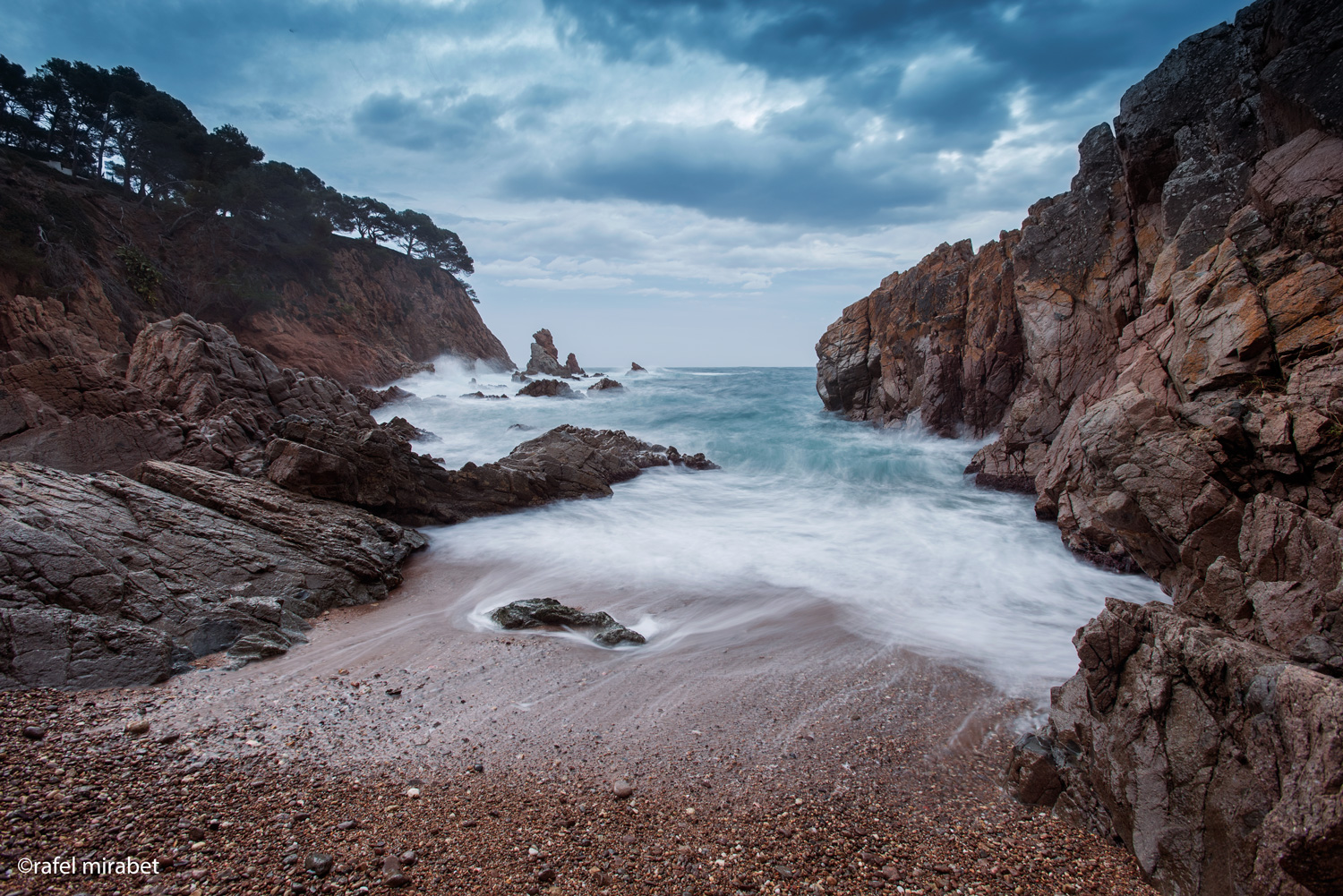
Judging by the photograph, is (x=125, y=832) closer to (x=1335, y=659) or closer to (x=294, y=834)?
(x=294, y=834)

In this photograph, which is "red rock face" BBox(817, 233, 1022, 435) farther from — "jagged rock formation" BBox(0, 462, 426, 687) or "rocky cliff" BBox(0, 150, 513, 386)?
"rocky cliff" BBox(0, 150, 513, 386)

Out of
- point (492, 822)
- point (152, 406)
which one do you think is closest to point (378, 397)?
point (152, 406)

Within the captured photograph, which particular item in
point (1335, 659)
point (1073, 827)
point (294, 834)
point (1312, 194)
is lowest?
point (1073, 827)

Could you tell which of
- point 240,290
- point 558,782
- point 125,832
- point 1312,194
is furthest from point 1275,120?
point 240,290

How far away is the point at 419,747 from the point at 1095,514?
6.75 m

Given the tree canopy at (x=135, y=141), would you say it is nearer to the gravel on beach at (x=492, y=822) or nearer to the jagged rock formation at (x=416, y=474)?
the jagged rock formation at (x=416, y=474)

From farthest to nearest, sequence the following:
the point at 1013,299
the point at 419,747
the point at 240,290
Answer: the point at 240,290
the point at 1013,299
the point at 419,747

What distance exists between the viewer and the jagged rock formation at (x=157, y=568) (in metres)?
4.27

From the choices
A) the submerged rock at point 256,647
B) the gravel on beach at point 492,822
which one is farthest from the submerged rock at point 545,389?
the gravel on beach at point 492,822

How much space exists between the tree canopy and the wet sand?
3611 centimetres

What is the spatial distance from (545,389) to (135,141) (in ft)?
82.3

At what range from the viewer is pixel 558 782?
3.45 metres

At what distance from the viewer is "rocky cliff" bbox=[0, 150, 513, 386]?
17.2 metres

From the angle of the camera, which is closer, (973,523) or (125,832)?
(125,832)
